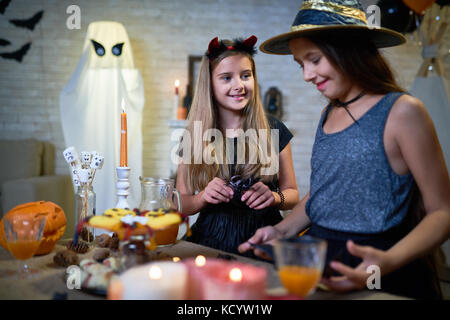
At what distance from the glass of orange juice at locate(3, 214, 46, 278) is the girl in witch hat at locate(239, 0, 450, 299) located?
1.71 ft

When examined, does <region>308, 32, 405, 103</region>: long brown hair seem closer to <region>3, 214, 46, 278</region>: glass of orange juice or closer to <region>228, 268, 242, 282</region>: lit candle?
<region>228, 268, 242, 282</region>: lit candle

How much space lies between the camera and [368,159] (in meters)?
1.06

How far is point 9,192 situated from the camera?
2.85 metres

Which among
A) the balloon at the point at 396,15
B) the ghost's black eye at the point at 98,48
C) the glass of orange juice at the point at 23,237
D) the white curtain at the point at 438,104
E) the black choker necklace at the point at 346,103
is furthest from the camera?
the ghost's black eye at the point at 98,48

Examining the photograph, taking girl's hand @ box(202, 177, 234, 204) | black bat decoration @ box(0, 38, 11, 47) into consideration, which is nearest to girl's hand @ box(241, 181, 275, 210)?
girl's hand @ box(202, 177, 234, 204)

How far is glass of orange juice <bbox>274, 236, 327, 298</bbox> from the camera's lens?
669mm

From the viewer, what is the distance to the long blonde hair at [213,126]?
174 cm

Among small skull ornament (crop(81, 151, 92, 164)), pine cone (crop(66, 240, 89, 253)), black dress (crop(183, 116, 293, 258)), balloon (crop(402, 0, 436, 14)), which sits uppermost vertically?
balloon (crop(402, 0, 436, 14))

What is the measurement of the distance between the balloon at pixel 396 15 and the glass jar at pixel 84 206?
2.84 m

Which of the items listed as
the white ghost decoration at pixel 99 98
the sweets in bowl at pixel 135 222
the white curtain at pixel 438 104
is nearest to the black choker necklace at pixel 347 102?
the sweets in bowl at pixel 135 222

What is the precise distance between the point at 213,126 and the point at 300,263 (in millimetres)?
1179

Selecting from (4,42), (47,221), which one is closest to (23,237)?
(47,221)

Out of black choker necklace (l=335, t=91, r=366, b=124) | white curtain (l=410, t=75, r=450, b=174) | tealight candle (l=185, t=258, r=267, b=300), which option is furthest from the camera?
white curtain (l=410, t=75, r=450, b=174)

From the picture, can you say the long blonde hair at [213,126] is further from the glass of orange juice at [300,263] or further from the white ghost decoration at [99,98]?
the white ghost decoration at [99,98]
